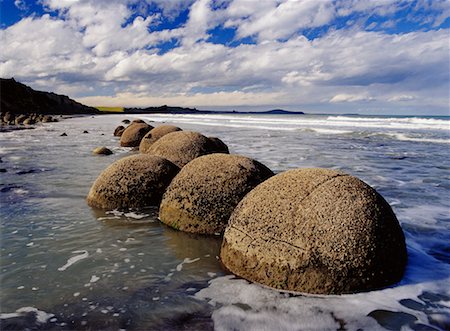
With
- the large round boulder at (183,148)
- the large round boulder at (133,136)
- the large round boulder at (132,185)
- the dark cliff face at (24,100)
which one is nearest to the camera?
the large round boulder at (132,185)

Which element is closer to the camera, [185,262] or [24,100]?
[185,262]

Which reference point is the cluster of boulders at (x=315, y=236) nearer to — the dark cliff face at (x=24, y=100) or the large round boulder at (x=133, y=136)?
the large round boulder at (x=133, y=136)

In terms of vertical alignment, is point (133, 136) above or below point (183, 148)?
below

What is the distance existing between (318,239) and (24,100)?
73621 mm

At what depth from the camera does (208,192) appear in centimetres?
509

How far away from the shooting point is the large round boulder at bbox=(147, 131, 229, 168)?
8367mm

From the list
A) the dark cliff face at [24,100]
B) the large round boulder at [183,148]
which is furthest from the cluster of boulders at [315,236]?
the dark cliff face at [24,100]

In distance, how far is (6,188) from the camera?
7.86 m

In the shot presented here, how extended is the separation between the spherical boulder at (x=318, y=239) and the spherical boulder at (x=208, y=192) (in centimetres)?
92

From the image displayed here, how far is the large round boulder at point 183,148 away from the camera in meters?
8.37

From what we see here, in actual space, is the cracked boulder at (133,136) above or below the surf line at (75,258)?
above

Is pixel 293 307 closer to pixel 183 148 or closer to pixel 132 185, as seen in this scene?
pixel 132 185

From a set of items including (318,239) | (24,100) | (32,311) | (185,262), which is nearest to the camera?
(32,311)

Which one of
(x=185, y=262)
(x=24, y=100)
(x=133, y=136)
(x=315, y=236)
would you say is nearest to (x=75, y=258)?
(x=185, y=262)
